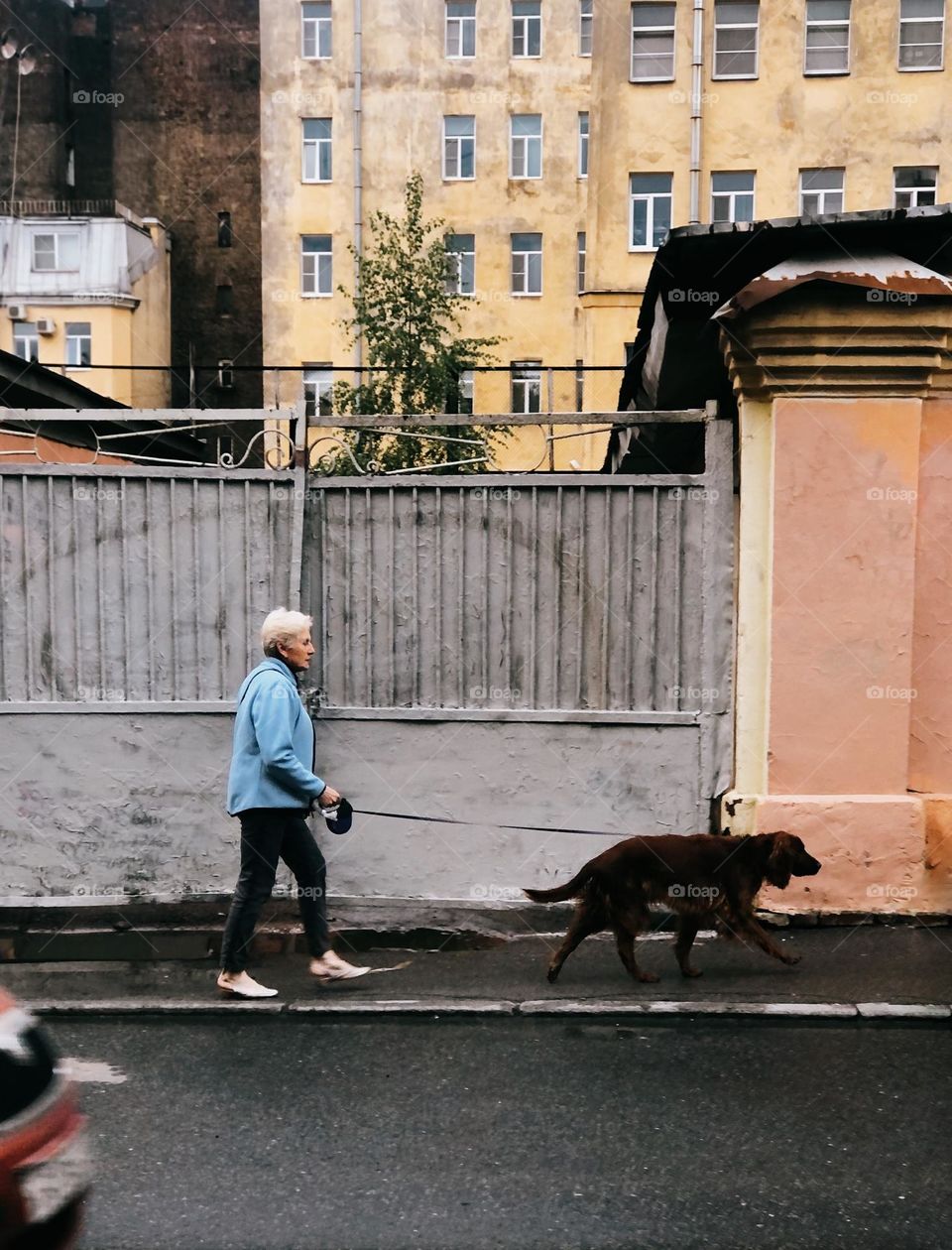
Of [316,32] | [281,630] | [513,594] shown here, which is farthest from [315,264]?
[281,630]

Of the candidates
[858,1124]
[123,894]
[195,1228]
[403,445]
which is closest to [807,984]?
[858,1124]

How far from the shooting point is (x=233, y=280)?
4366cm

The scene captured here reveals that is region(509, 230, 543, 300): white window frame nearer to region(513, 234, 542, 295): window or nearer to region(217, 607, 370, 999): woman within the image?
region(513, 234, 542, 295): window

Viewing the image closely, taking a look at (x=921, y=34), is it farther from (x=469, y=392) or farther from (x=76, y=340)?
(x=76, y=340)

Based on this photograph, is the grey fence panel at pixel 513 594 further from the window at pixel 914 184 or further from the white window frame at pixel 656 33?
the window at pixel 914 184

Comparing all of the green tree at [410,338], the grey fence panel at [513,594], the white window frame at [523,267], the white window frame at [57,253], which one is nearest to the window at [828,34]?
the white window frame at [523,267]

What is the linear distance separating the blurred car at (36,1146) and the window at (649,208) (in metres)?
31.2

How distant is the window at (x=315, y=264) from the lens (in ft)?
126

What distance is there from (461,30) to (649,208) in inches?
398

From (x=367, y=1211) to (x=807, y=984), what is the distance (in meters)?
2.98

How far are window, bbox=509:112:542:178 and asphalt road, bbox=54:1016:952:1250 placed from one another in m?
35.3

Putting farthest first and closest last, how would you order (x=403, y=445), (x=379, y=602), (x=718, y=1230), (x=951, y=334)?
(x=403, y=445) → (x=379, y=602) → (x=951, y=334) → (x=718, y=1230)

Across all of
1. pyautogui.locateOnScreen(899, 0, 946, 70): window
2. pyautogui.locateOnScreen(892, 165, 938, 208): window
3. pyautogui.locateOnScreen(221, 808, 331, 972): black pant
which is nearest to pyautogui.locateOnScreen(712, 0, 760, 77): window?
pyautogui.locateOnScreen(899, 0, 946, 70): window

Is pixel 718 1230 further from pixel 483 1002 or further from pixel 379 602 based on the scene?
pixel 379 602
